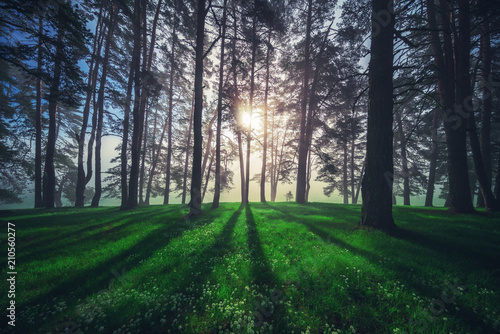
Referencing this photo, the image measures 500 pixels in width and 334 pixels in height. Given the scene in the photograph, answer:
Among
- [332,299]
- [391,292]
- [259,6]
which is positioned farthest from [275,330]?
[259,6]

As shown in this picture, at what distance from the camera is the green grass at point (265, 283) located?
237cm

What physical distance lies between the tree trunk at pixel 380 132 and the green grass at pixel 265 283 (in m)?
0.76

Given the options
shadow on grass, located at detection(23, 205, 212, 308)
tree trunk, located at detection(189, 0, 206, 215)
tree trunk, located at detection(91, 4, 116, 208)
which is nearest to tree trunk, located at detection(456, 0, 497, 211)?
tree trunk, located at detection(189, 0, 206, 215)

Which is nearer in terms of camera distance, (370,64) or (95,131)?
(370,64)

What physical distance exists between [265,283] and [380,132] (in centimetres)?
607

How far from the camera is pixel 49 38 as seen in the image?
7.29 meters

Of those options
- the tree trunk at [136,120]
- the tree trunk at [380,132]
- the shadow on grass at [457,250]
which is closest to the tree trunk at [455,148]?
the tree trunk at [380,132]

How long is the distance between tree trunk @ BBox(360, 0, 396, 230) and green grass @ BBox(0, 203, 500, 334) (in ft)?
2.49

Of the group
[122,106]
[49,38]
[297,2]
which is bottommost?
[49,38]

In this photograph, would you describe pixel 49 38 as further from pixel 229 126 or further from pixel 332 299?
pixel 332 299

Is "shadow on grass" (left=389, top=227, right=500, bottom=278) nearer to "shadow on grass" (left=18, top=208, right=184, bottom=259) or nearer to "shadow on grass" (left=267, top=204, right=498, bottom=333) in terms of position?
"shadow on grass" (left=267, top=204, right=498, bottom=333)

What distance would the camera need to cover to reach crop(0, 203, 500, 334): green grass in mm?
2371

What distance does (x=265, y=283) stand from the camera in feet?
11.1

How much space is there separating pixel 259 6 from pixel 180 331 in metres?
14.2
